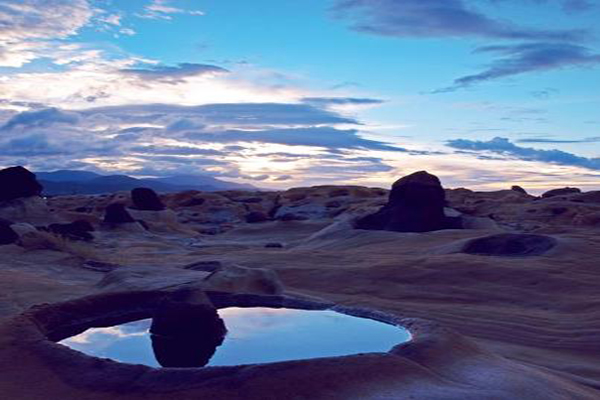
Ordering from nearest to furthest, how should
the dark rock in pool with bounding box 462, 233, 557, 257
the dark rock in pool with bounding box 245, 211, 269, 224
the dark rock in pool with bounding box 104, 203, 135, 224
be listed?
the dark rock in pool with bounding box 462, 233, 557, 257, the dark rock in pool with bounding box 104, 203, 135, 224, the dark rock in pool with bounding box 245, 211, 269, 224

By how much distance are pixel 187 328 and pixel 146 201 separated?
21.3m

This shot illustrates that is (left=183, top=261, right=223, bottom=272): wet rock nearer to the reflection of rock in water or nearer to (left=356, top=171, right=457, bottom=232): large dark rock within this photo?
the reflection of rock in water

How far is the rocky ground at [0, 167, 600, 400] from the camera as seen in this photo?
150 inches

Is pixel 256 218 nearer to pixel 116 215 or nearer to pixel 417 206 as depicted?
pixel 116 215

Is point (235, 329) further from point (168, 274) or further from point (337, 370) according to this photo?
point (168, 274)

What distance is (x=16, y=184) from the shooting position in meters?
18.7

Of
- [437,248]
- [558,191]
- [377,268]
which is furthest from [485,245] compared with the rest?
[558,191]

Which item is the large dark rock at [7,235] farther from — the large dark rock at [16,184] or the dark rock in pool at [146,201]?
the dark rock in pool at [146,201]

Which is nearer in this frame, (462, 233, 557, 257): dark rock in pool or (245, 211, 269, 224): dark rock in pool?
(462, 233, 557, 257): dark rock in pool

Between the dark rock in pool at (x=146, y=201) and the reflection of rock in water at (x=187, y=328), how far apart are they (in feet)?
68.5

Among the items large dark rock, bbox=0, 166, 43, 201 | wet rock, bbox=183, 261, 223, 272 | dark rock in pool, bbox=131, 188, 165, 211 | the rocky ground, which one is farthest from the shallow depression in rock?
dark rock in pool, bbox=131, 188, 165, 211

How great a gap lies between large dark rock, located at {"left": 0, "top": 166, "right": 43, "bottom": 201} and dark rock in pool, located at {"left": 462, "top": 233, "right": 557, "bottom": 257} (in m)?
12.1

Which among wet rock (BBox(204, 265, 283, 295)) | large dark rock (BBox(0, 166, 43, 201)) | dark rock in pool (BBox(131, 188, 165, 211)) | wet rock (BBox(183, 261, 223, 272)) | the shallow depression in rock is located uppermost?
large dark rock (BBox(0, 166, 43, 201))

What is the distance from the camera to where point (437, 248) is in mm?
12922
